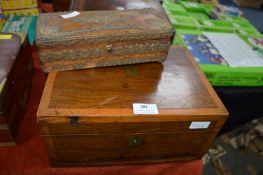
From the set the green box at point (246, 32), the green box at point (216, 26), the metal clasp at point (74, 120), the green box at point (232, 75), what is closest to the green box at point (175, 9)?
the green box at point (216, 26)

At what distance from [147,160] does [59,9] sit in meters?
0.91

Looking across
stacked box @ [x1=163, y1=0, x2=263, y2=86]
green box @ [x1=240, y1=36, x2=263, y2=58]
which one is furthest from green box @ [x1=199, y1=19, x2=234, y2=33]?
green box @ [x1=240, y1=36, x2=263, y2=58]

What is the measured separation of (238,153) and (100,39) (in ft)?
3.90

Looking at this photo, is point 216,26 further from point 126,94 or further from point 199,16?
point 126,94

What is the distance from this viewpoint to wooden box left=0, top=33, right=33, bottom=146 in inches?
24.4

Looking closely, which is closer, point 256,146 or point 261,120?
point 256,146

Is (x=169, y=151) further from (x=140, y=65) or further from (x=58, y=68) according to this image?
(x=58, y=68)

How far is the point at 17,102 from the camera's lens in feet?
2.37

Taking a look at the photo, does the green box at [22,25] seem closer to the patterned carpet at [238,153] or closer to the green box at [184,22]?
the green box at [184,22]

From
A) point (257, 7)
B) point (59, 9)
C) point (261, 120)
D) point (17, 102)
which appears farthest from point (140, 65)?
point (257, 7)

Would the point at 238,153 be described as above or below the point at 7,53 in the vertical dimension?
below

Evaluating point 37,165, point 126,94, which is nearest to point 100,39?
point 126,94

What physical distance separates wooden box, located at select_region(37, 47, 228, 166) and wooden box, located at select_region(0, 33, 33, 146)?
0.11m

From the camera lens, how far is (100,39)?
2.11ft
